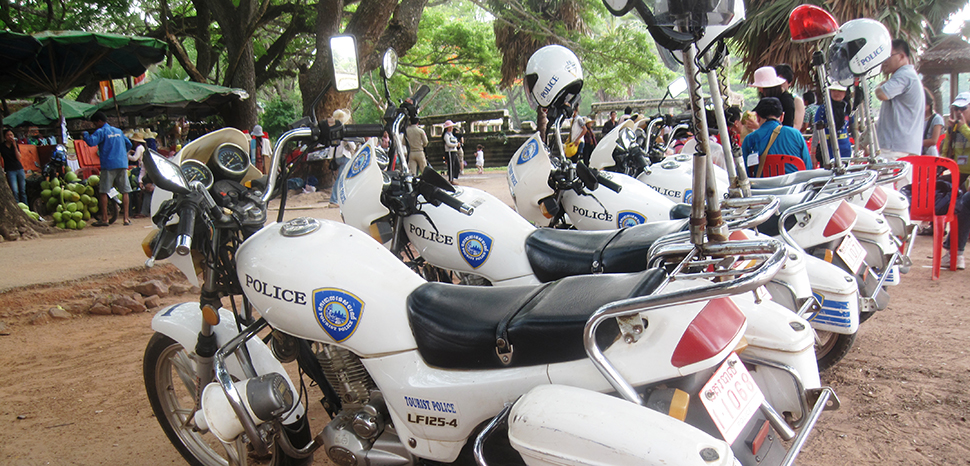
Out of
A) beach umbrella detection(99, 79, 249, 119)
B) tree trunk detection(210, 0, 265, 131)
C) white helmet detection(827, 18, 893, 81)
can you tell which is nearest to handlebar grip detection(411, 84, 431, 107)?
white helmet detection(827, 18, 893, 81)

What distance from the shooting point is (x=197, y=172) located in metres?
2.00

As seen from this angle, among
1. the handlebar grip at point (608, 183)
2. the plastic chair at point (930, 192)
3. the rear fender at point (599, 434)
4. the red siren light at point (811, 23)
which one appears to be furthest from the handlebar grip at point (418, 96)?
the plastic chair at point (930, 192)

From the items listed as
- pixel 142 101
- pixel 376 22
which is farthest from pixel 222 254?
pixel 142 101

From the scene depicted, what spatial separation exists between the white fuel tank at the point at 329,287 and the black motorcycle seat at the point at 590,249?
36.5 inches

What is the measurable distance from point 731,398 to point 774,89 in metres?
4.99

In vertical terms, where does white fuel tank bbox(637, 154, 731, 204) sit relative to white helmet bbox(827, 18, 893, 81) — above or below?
below

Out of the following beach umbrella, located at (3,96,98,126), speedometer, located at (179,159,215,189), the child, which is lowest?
the child

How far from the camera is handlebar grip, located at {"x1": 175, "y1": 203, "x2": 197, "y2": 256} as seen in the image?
1674 millimetres

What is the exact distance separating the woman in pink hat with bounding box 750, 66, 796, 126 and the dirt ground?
1.78 metres

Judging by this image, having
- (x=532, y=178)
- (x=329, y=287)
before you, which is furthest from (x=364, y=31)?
(x=329, y=287)

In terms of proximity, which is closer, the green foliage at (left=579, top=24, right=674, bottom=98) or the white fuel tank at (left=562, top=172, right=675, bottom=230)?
the white fuel tank at (left=562, top=172, right=675, bottom=230)

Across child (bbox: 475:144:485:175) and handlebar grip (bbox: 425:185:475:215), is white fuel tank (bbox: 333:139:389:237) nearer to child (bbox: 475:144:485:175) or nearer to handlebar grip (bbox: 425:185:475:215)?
handlebar grip (bbox: 425:185:475:215)

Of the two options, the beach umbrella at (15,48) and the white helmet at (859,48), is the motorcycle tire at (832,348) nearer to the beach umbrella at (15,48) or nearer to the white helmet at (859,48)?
the white helmet at (859,48)

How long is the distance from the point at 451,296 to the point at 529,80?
8.25ft
